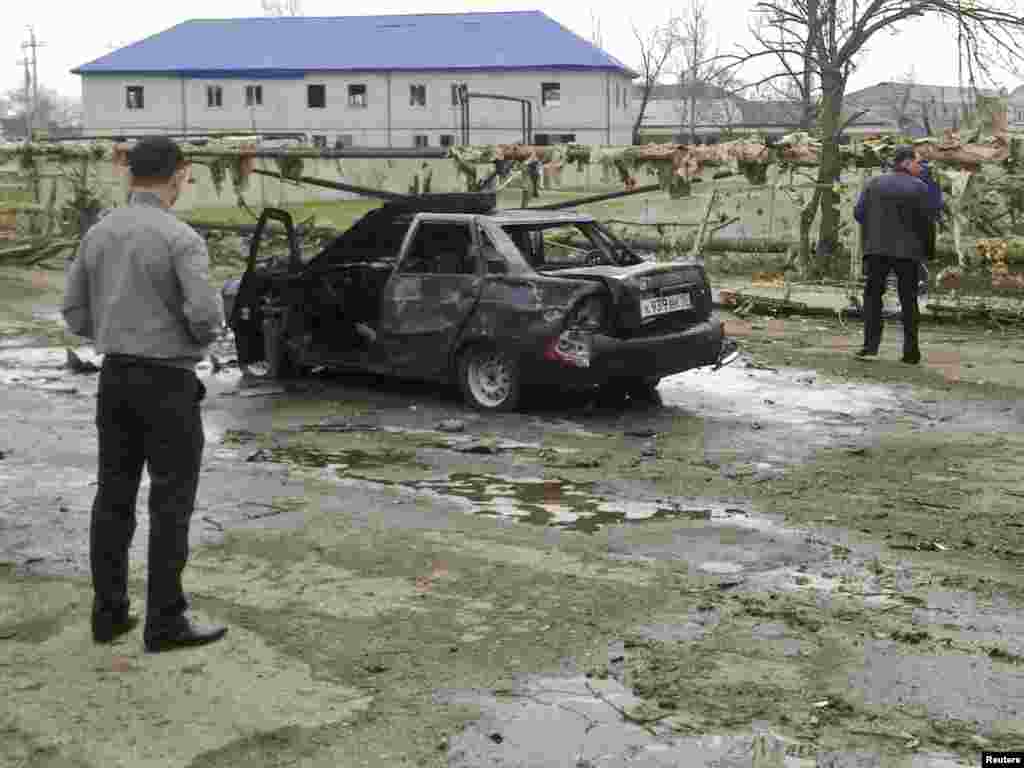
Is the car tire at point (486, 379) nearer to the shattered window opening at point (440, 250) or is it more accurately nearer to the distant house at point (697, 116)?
the shattered window opening at point (440, 250)

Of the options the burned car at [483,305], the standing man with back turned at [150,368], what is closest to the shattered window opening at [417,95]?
the burned car at [483,305]

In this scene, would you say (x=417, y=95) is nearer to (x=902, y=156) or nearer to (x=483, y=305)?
(x=902, y=156)

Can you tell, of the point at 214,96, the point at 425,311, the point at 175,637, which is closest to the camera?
the point at 175,637

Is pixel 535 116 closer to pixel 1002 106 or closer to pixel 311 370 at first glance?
pixel 1002 106

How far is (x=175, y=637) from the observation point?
5.54 m

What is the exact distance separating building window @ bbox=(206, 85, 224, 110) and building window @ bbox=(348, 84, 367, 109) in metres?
7.17

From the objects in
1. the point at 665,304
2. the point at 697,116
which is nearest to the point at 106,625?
the point at 665,304

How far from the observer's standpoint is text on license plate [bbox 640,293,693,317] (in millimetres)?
10867

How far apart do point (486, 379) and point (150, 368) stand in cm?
607

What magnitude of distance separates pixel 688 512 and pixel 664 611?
1.99 metres

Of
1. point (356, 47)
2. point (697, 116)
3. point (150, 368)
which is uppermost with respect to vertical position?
point (356, 47)

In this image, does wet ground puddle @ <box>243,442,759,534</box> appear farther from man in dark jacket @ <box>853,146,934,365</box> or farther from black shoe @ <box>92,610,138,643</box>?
man in dark jacket @ <box>853,146,934,365</box>

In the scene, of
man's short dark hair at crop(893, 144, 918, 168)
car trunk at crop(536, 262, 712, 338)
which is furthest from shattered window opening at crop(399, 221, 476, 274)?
man's short dark hair at crop(893, 144, 918, 168)

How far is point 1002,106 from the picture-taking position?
2144 cm
